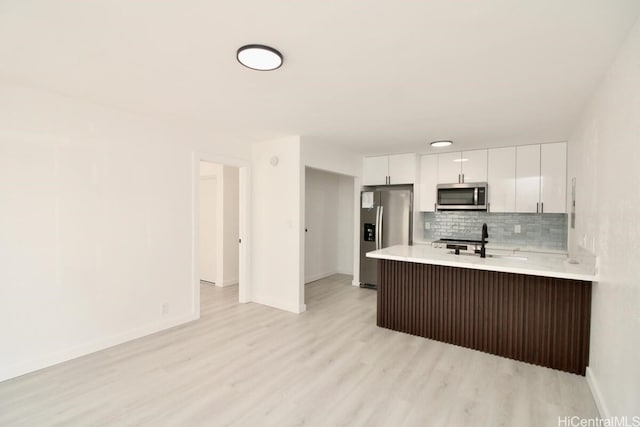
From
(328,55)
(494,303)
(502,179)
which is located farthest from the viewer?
(502,179)

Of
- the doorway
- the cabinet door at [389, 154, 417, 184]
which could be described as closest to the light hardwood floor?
the cabinet door at [389, 154, 417, 184]

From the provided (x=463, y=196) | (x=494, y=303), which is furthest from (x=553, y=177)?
(x=494, y=303)

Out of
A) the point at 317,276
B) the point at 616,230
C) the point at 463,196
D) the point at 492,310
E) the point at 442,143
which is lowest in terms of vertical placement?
the point at 317,276

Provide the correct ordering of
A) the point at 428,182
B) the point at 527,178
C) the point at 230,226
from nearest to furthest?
the point at 527,178, the point at 428,182, the point at 230,226

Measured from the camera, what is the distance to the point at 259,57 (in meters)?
1.89

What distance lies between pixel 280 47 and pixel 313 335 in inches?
108

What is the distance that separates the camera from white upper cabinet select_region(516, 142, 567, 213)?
13.6 ft

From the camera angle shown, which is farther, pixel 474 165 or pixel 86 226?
pixel 474 165

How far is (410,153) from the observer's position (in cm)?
505

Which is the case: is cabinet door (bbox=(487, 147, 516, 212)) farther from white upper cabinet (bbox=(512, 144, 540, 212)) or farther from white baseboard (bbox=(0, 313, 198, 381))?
white baseboard (bbox=(0, 313, 198, 381))

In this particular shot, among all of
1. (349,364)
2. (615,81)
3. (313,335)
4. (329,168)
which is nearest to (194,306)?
(313,335)

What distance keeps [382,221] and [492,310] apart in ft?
7.95

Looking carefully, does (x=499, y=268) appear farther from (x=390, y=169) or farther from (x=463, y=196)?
(x=390, y=169)

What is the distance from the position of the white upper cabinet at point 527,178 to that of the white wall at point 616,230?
1.83 metres
